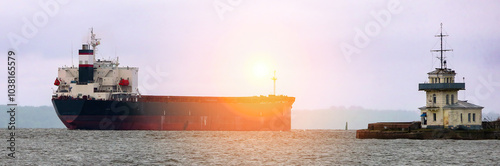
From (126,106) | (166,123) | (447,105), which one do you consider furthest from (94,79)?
(447,105)

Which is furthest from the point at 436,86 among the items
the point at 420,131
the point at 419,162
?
the point at 419,162

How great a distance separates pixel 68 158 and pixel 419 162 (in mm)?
21569

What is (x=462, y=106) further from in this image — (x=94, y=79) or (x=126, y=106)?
(x=94, y=79)

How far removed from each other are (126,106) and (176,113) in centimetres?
647

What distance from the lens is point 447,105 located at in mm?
68125

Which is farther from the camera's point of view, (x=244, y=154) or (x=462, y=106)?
(x=462, y=106)

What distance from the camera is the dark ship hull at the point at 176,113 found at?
97625 mm

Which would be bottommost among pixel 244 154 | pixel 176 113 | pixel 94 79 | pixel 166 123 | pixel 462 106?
pixel 244 154

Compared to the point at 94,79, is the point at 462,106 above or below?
below

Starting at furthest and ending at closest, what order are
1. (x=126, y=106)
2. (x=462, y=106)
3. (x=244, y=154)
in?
1. (x=126, y=106)
2. (x=462, y=106)
3. (x=244, y=154)

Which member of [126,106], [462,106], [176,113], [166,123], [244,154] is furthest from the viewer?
[176,113]

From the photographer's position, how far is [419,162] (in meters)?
48.6

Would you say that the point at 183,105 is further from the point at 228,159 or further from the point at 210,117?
the point at 228,159

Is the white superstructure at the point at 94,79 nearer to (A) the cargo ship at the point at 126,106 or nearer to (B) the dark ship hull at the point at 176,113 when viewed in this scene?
(A) the cargo ship at the point at 126,106
